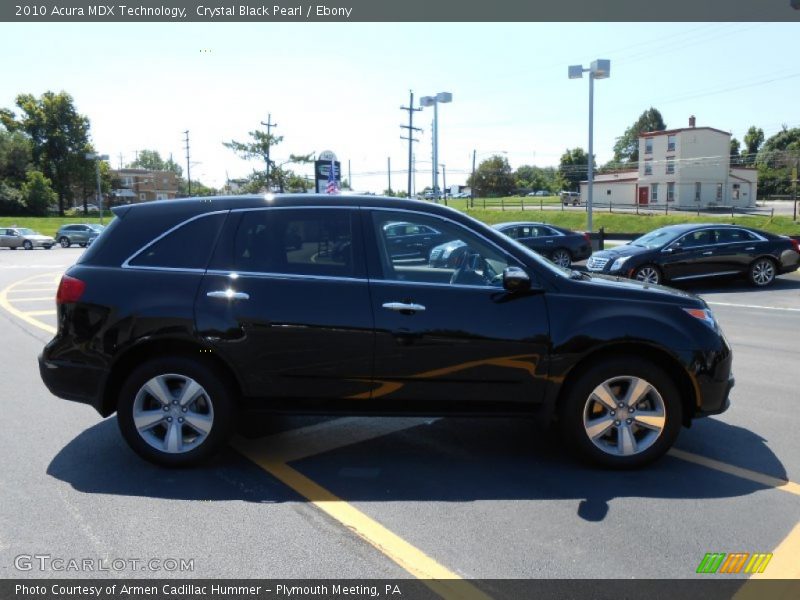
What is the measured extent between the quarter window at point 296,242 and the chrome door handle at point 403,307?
35cm

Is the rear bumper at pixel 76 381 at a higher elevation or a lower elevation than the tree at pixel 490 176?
lower

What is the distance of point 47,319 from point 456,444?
867 cm

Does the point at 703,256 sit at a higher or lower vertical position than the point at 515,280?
lower

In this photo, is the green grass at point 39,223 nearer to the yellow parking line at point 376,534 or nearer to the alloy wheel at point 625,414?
the yellow parking line at point 376,534

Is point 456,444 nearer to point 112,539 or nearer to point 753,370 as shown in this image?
point 112,539

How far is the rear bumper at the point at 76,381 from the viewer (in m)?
4.39

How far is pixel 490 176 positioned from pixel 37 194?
66.0 meters

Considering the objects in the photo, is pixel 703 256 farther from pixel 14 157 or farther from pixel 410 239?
pixel 14 157

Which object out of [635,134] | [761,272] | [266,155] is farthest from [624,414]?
[635,134]

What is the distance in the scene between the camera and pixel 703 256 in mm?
14828

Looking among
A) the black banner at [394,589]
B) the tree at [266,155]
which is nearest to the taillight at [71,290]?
the black banner at [394,589]

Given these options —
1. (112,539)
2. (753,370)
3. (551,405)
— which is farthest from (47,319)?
(753,370)

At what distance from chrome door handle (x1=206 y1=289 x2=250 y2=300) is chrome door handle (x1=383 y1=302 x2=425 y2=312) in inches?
36.9

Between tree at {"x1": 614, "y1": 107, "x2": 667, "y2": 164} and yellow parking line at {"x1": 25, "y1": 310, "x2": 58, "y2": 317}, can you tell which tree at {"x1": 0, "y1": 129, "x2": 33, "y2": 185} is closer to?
yellow parking line at {"x1": 25, "y1": 310, "x2": 58, "y2": 317}
